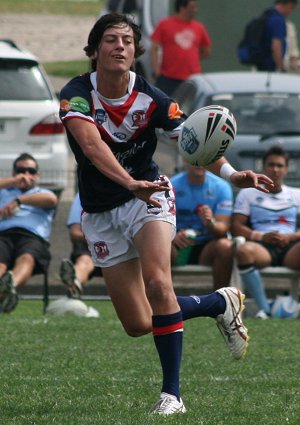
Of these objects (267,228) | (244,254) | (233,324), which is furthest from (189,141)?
(267,228)

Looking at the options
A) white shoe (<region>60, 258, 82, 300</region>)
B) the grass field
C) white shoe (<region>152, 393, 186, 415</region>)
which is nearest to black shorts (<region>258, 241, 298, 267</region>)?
the grass field

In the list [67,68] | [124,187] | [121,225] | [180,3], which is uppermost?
[124,187]

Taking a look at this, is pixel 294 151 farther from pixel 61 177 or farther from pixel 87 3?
pixel 87 3

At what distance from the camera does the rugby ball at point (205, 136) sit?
7.62m

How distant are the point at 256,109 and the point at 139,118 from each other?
838cm

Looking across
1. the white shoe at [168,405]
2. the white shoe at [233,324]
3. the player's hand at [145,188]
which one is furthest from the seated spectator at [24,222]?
the player's hand at [145,188]

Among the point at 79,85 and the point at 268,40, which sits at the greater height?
the point at 79,85

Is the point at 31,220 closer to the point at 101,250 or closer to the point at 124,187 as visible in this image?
the point at 101,250

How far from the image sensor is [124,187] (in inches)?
291

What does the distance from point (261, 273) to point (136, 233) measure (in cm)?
550

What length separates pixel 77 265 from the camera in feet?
43.8

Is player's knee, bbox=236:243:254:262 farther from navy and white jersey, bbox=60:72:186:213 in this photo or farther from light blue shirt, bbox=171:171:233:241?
navy and white jersey, bbox=60:72:186:213

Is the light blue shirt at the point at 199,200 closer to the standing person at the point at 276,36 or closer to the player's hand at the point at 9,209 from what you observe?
the player's hand at the point at 9,209

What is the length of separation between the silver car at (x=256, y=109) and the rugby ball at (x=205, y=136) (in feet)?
24.6
